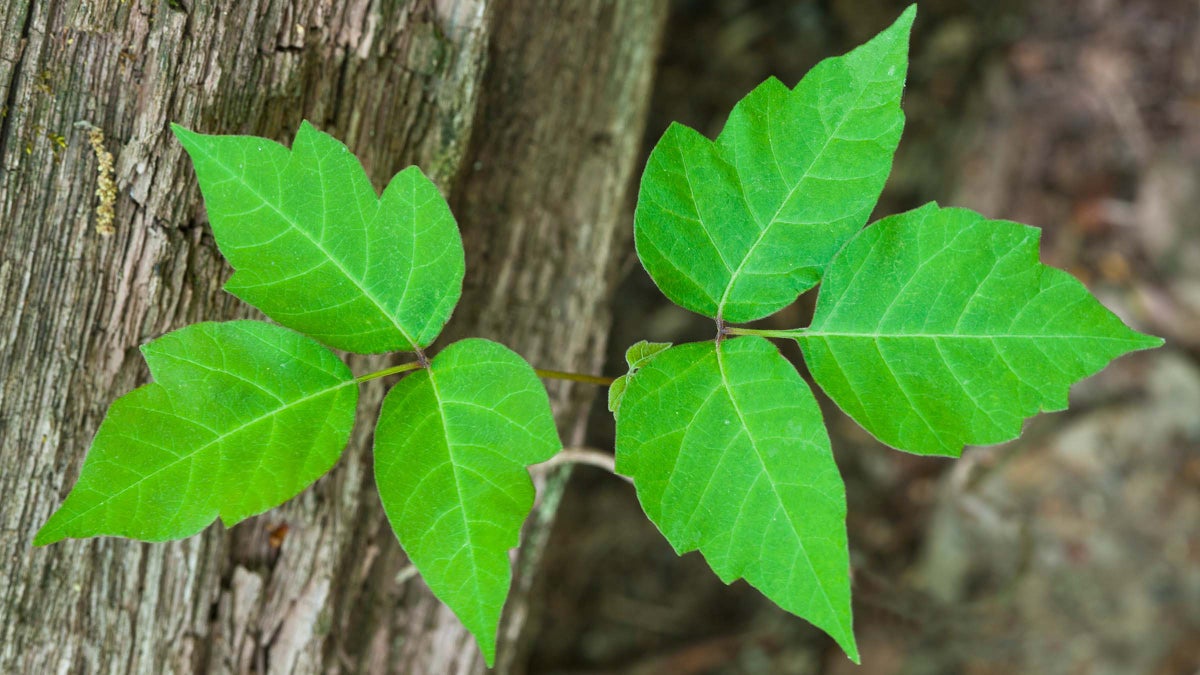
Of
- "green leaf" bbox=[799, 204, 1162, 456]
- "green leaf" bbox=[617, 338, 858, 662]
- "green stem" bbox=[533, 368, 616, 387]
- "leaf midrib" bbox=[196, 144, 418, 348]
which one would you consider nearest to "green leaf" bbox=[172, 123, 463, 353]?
"leaf midrib" bbox=[196, 144, 418, 348]

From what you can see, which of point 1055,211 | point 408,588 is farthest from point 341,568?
point 1055,211

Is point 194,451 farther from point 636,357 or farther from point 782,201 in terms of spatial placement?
point 782,201

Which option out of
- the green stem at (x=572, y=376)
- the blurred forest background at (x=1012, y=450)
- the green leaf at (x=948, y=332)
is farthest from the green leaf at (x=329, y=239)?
the blurred forest background at (x=1012, y=450)

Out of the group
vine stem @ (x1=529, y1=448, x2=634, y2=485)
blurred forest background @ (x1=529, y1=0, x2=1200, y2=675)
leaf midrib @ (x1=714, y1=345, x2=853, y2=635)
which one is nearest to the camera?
leaf midrib @ (x1=714, y1=345, x2=853, y2=635)

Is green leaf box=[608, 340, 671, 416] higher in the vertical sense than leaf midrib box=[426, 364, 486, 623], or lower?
higher

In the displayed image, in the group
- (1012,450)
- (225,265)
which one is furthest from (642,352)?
(1012,450)

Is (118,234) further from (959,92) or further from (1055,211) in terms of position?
(1055,211)

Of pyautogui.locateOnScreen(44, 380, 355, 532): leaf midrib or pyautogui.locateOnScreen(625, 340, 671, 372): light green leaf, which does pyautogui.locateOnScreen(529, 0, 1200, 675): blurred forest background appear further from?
pyautogui.locateOnScreen(44, 380, 355, 532): leaf midrib
